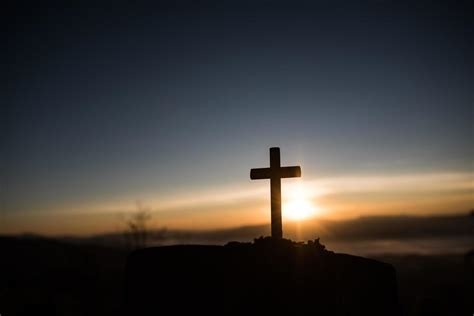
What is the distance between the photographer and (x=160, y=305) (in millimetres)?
7078

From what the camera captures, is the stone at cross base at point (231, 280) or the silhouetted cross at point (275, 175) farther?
the silhouetted cross at point (275, 175)

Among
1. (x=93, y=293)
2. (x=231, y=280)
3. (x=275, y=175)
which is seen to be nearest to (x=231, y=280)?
(x=231, y=280)

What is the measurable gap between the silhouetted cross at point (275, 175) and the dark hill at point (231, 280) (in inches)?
122

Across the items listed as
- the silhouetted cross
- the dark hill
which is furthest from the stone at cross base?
the silhouetted cross

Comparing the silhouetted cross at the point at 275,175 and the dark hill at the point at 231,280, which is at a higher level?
the silhouetted cross at the point at 275,175

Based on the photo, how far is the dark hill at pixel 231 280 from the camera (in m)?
6.96

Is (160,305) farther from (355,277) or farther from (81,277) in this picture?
(81,277)

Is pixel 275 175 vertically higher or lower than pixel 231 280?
higher

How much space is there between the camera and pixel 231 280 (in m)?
7.02

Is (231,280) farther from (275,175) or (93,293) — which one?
Result: (93,293)

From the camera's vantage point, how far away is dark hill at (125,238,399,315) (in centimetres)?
696

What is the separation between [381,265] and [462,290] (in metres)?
47.2

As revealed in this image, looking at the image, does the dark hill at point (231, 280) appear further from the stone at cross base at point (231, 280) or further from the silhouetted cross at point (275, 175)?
the silhouetted cross at point (275, 175)

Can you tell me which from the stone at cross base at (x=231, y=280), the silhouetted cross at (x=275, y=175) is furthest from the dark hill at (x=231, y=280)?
the silhouetted cross at (x=275, y=175)
